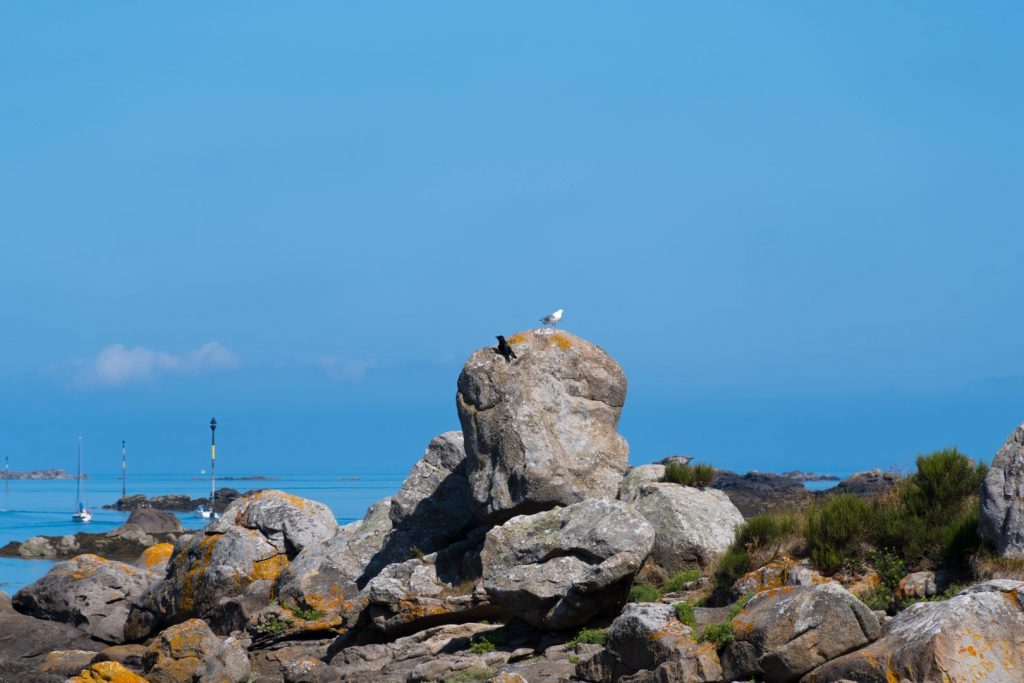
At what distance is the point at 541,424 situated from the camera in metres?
26.8

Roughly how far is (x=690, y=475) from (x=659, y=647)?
960cm

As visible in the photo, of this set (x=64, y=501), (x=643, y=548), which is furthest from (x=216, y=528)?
(x=64, y=501)

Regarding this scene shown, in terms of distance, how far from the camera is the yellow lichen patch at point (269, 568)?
31.5 metres

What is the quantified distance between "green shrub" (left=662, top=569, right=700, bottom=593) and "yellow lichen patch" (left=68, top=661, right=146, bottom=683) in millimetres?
10932

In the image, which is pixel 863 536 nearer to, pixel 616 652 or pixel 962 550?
pixel 962 550

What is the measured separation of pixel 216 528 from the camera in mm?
33281

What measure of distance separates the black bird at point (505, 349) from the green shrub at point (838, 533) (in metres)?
8.39

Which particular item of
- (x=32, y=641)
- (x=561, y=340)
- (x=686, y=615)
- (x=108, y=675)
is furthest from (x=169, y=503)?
(x=686, y=615)

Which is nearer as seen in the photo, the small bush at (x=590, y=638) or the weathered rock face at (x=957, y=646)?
the weathered rock face at (x=957, y=646)

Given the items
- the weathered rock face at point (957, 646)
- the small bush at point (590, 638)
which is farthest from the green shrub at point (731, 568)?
the weathered rock face at point (957, 646)

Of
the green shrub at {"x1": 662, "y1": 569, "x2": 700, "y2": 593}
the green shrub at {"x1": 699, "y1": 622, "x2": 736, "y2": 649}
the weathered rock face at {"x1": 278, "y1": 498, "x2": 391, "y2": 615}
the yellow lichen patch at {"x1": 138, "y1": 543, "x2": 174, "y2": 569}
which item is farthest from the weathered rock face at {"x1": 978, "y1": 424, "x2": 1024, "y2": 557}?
the yellow lichen patch at {"x1": 138, "y1": 543, "x2": 174, "y2": 569}

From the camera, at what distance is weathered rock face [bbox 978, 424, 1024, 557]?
722 inches

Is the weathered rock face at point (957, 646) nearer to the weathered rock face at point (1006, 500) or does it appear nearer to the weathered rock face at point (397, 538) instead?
the weathered rock face at point (1006, 500)

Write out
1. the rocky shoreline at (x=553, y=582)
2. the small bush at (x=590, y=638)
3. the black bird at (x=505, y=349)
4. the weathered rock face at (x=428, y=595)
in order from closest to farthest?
the rocky shoreline at (x=553, y=582) < the small bush at (x=590, y=638) < the weathered rock face at (x=428, y=595) < the black bird at (x=505, y=349)
